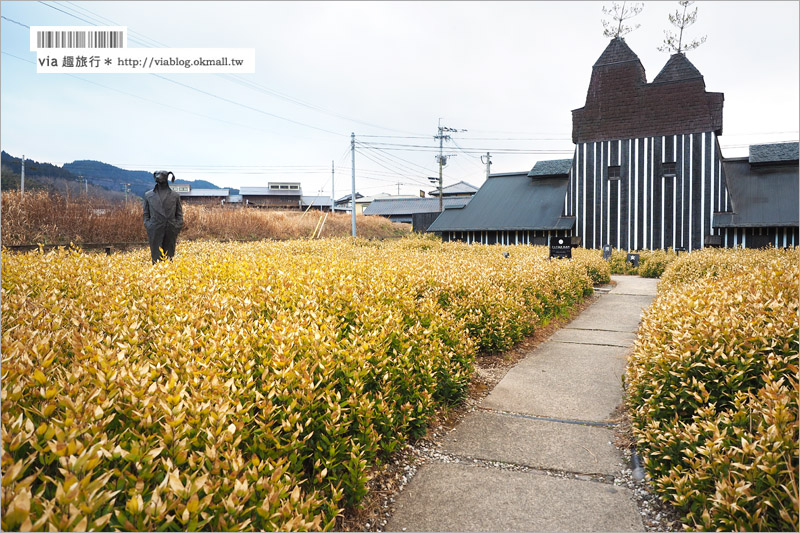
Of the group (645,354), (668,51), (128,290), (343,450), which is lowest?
(343,450)

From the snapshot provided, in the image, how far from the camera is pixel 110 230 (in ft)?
46.4

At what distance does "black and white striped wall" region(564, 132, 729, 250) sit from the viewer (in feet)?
65.5

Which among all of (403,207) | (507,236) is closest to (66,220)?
(507,236)

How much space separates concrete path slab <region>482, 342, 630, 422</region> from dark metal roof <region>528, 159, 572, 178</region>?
67.9ft

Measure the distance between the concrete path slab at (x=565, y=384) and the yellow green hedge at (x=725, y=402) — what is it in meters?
0.66

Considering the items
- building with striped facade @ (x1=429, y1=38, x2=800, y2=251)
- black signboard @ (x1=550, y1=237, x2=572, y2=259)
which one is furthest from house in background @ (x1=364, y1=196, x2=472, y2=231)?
black signboard @ (x1=550, y1=237, x2=572, y2=259)

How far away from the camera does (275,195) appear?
6078 centimetres

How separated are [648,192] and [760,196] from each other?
4249mm

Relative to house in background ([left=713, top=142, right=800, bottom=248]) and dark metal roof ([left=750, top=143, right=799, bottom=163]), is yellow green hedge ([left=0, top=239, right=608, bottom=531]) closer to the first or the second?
house in background ([left=713, top=142, right=800, bottom=248])

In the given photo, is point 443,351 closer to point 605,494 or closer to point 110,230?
point 605,494

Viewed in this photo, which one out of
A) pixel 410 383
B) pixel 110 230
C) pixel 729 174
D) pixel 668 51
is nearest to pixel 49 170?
pixel 110 230

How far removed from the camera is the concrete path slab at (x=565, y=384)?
4.47m

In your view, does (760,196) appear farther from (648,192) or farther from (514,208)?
(514,208)

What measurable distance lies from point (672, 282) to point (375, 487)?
7.67 m
